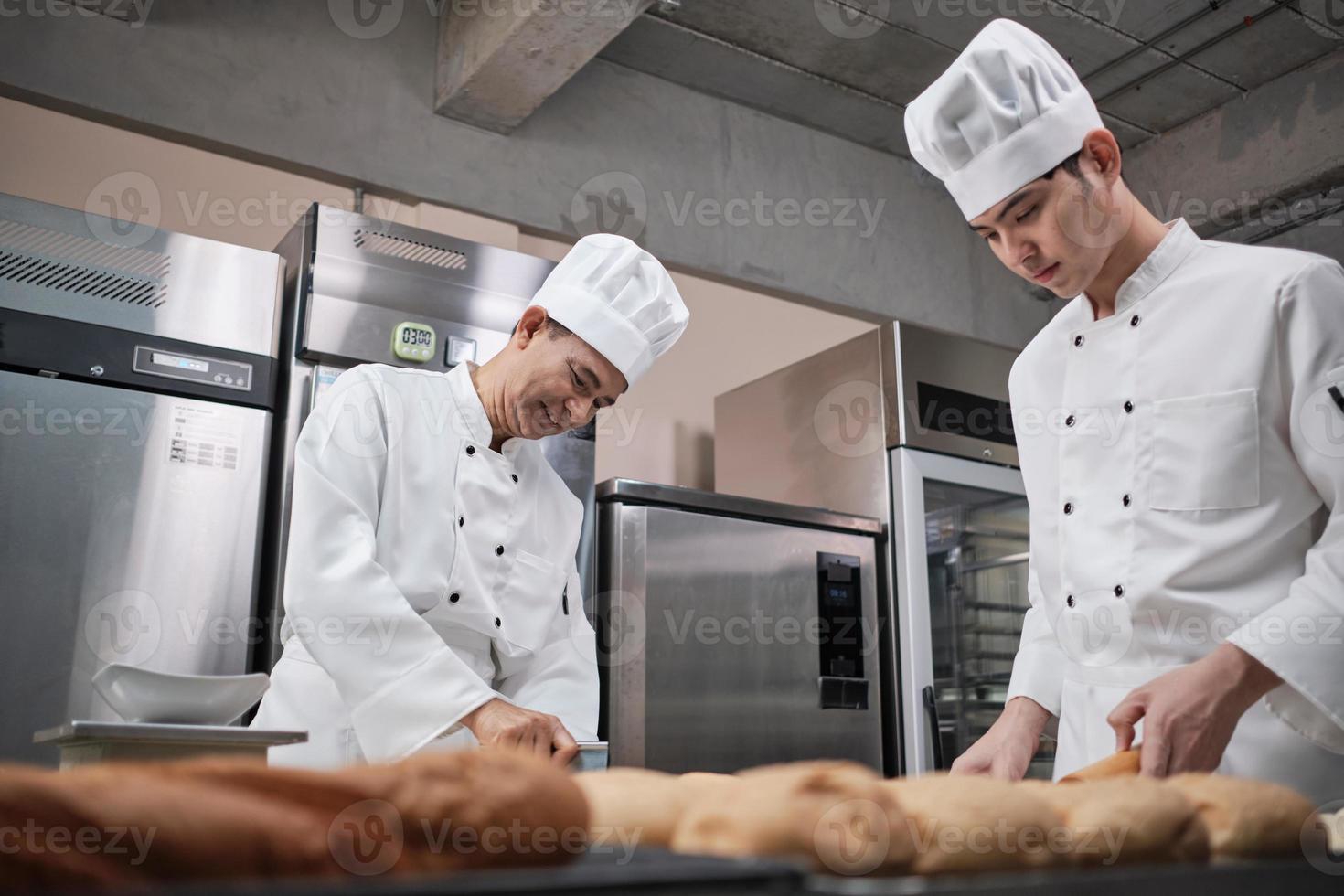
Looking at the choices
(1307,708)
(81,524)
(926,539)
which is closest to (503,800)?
(1307,708)

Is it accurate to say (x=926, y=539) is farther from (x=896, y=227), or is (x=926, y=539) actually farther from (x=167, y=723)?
(x=167, y=723)

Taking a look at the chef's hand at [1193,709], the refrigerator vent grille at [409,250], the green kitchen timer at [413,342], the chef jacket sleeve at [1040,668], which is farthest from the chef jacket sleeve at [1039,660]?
the refrigerator vent grille at [409,250]

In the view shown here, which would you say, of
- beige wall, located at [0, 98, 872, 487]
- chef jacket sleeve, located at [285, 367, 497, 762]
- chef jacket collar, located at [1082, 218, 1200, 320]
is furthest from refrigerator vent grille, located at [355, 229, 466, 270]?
chef jacket collar, located at [1082, 218, 1200, 320]

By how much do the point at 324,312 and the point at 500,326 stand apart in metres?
0.48

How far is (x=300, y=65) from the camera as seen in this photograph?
3.42 metres

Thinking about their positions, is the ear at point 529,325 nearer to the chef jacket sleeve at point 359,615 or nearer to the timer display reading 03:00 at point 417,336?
the chef jacket sleeve at point 359,615

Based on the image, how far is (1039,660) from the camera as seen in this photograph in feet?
5.06

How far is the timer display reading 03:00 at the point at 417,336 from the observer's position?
277cm

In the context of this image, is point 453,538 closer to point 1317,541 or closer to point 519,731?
point 519,731

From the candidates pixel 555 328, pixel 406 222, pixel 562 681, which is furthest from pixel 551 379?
pixel 406 222

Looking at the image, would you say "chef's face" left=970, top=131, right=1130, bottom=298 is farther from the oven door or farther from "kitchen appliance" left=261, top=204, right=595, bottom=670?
the oven door

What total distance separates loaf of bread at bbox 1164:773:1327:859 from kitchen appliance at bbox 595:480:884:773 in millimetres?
2221

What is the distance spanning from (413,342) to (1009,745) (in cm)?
188

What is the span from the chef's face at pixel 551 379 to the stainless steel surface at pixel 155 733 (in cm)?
110
